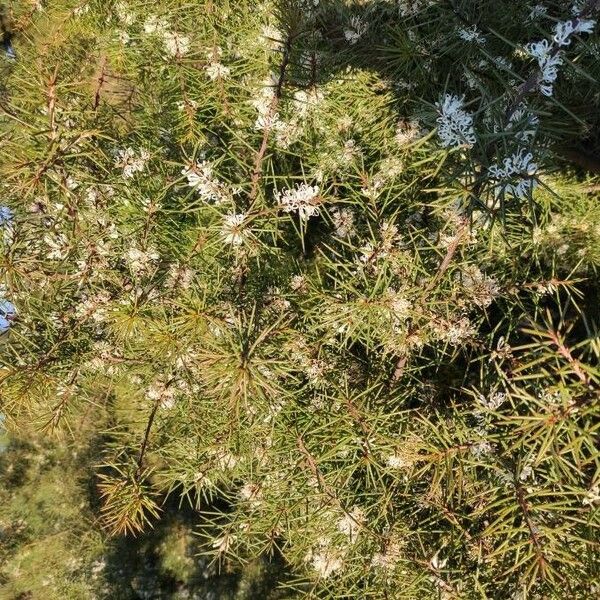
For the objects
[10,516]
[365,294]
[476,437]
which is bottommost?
[10,516]

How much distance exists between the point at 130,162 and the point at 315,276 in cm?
93

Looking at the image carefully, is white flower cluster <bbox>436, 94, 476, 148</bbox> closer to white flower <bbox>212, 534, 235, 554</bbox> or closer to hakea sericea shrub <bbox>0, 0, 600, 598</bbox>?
hakea sericea shrub <bbox>0, 0, 600, 598</bbox>

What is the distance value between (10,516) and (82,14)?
3734mm

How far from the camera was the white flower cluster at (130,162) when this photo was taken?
6.42 ft

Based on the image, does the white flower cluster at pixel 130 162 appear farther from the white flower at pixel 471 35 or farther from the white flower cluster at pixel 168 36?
the white flower at pixel 471 35

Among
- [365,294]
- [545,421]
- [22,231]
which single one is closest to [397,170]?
[365,294]

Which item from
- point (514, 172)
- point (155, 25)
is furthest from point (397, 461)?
point (155, 25)

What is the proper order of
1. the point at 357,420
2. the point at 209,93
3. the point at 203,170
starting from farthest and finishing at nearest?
the point at 209,93 < the point at 357,420 < the point at 203,170

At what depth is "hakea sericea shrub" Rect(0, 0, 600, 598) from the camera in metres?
1.63

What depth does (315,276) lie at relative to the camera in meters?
2.18

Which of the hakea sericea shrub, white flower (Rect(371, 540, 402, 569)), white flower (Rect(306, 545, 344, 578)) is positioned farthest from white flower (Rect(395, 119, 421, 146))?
white flower (Rect(306, 545, 344, 578))

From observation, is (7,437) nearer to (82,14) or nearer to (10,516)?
(10,516)

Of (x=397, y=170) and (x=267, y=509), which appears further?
(x=267, y=509)

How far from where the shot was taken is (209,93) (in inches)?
78.3
